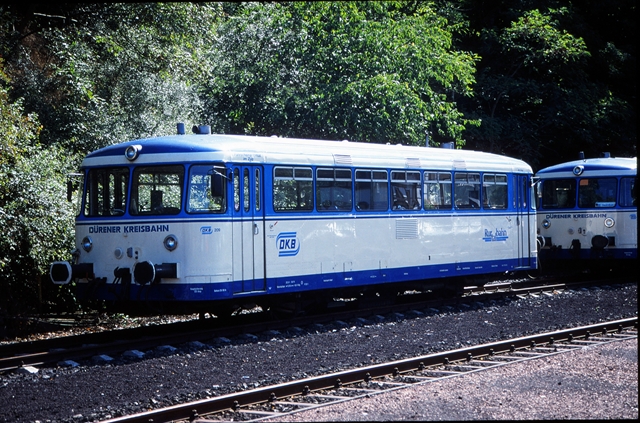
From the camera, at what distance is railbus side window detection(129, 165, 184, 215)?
509 inches

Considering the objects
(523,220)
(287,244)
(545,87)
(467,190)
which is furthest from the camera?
(545,87)

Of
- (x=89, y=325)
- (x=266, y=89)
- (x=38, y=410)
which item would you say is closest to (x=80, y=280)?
(x=89, y=325)

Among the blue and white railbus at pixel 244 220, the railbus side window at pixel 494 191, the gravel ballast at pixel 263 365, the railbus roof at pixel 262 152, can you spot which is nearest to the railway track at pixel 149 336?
the gravel ballast at pixel 263 365

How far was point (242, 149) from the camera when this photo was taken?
13.1 meters

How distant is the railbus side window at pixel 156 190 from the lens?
12.9 metres

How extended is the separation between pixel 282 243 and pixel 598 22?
2837 centimetres

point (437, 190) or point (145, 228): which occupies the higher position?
point (437, 190)

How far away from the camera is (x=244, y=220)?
1307cm

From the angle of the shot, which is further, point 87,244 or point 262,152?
point 87,244

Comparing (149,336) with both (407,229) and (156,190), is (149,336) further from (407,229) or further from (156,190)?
(407,229)

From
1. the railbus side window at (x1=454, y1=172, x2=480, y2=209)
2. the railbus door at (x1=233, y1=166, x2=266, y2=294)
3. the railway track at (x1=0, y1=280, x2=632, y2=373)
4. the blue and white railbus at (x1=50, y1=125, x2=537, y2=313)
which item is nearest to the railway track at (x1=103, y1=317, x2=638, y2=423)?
the railway track at (x1=0, y1=280, x2=632, y2=373)

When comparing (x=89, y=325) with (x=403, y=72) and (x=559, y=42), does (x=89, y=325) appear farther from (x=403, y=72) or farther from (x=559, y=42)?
(x=559, y=42)

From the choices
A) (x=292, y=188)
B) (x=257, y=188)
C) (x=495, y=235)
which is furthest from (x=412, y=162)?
(x=257, y=188)

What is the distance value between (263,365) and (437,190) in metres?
7.48
